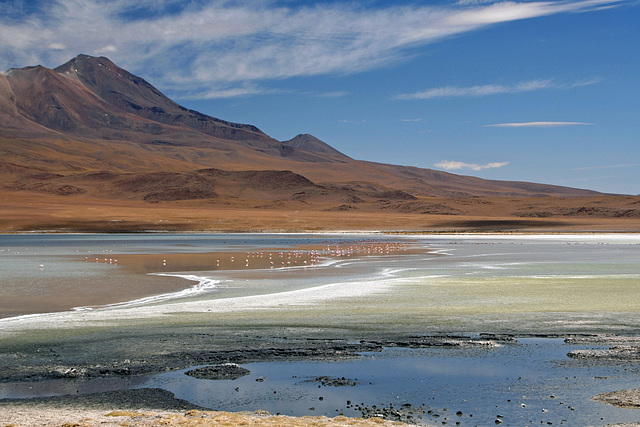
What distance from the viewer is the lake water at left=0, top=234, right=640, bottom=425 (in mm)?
8305

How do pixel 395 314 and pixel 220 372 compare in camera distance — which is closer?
pixel 220 372

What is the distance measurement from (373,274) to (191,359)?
15.0 m

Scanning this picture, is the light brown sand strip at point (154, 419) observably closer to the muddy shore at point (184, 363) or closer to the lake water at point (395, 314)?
the muddy shore at point (184, 363)

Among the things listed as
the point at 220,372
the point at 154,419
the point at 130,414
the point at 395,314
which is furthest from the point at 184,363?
the point at 395,314

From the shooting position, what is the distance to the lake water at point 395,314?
8305mm

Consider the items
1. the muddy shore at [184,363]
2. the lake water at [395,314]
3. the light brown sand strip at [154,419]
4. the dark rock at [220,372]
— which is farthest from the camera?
the dark rock at [220,372]

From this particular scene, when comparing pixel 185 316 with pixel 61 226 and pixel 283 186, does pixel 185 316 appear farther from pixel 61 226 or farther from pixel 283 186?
pixel 283 186

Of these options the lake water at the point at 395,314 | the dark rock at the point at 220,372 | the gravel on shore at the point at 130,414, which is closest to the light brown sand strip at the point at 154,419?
the gravel on shore at the point at 130,414

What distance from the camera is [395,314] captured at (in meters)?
14.9

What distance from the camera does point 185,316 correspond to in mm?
14500

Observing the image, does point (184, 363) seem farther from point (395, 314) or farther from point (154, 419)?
point (395, 314)

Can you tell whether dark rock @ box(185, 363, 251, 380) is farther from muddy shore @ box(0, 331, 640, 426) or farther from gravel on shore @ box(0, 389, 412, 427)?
gravel on shore @ box(0, 389, 412, 427)

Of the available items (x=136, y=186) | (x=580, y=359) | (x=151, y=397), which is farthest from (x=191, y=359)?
(x=136, y=186)

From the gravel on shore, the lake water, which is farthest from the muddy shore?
the lake water
